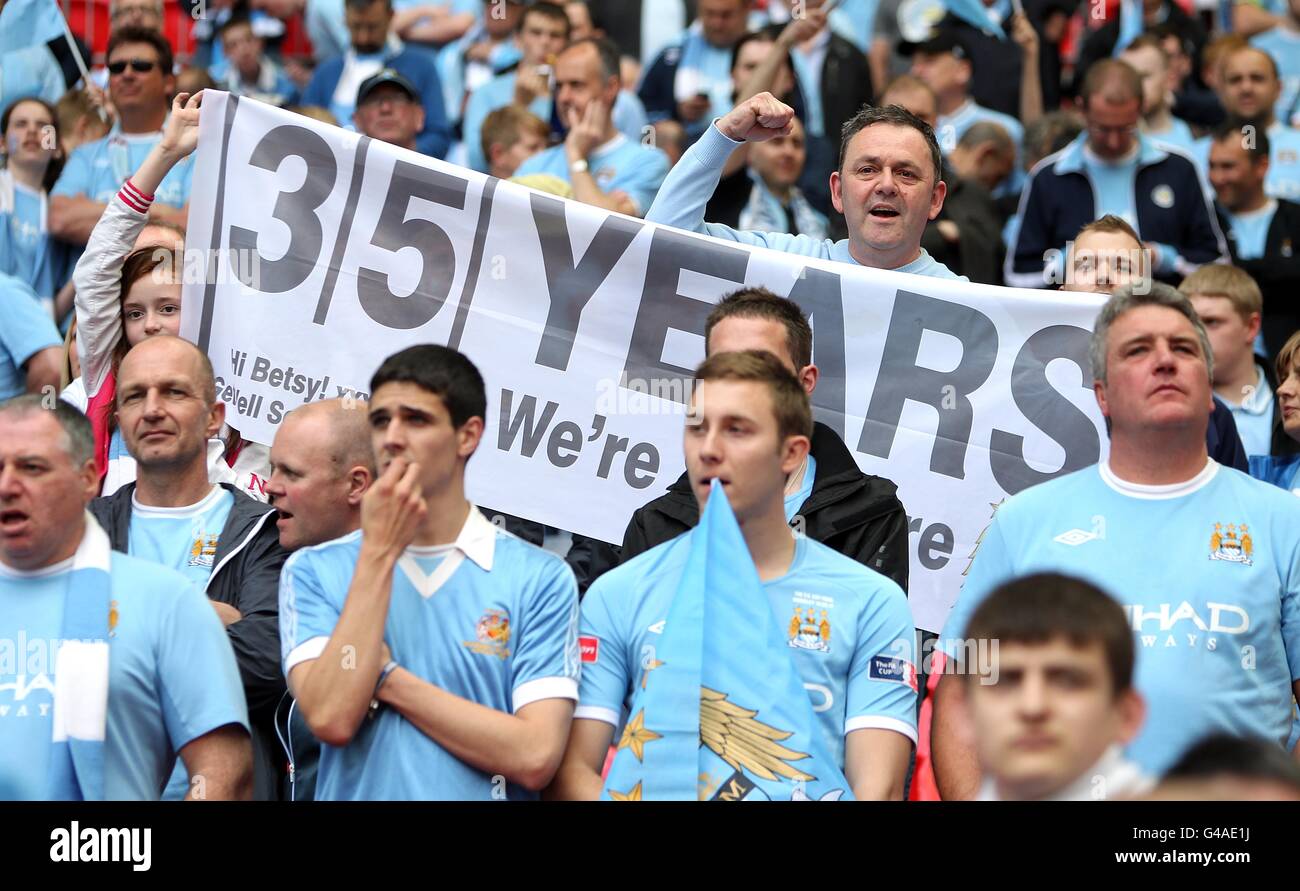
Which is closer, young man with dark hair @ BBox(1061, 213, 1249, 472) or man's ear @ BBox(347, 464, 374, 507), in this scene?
man's ear @ BBox(347, 464, 374, 507)

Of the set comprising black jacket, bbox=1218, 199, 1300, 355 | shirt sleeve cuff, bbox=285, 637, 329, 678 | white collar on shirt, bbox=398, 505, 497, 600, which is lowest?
shirt sleeve cuff, bbox=285, 637, 329, 678

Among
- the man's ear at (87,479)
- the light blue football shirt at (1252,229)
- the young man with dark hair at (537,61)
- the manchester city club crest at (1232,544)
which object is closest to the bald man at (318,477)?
the man's ear at (87,479)

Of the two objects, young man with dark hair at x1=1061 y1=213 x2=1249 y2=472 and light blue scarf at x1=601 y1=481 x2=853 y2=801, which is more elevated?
young man with dark hair at x1=1061 y1=213 x2=1249 y2=472

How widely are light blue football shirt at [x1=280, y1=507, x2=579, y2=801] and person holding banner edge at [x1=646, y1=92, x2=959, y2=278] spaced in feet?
8.28

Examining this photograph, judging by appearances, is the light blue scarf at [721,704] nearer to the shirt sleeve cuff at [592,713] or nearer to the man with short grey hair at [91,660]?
the shirt sleeve cuff at [592,713]

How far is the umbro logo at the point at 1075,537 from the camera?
16.5 feet

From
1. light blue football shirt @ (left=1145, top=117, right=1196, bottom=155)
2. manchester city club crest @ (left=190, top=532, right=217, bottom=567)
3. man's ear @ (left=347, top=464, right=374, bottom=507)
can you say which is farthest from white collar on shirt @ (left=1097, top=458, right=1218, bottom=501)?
light blue football shirt @ (left=1145, top=117, right=1196, bottom=155)

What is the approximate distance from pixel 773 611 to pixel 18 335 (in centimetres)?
463

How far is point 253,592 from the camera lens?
19.0 feet

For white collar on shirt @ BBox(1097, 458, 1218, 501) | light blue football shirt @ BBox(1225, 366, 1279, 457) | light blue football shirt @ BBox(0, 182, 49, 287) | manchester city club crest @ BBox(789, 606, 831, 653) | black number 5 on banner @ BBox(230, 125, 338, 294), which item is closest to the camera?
manchester city club crest @ BBox(789, 606, 831, 653)

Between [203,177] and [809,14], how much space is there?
2.83 m

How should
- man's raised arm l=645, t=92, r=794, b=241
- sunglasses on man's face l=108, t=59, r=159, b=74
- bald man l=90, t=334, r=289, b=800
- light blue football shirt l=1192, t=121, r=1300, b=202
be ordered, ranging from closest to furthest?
bald man l=90, t=334, r=289, b=800 < man's raised arm l=645, t=92, r=794, b=241 < sunglasses on man's face l=108, t=59, r=159, b=74 < light blue football shirt l=1192, t=121, r=1300, b=202

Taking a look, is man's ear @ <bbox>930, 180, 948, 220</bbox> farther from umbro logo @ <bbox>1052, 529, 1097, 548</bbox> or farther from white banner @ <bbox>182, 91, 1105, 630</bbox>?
umbro logo @ <bbox>1052, 529, 1097, 548</bbox>

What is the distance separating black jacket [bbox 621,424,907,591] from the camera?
566 centimetres
